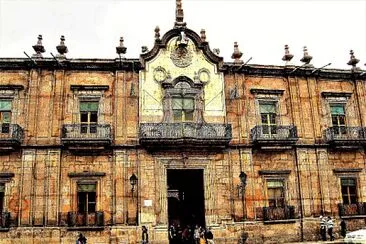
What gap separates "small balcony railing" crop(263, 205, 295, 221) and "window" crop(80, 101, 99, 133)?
928cm

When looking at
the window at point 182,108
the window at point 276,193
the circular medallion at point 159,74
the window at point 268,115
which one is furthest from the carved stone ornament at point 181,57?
the window at point 276,193

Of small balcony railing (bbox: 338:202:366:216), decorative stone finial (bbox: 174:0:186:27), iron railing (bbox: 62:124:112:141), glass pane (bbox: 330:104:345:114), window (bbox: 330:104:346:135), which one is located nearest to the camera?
iron railing (bbox: 62:124:112:141)

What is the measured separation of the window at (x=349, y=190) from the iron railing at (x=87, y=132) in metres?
12.3

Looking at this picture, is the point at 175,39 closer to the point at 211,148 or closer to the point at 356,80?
the point at 211,148

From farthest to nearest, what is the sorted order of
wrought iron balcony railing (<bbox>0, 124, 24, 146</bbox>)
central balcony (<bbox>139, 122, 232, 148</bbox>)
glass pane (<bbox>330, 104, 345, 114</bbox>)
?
glass pane (<bbox>330, 104, 345, 114</bbox>)
central balcony (<bbox>139, 122, 232, 148</bbox>)
wrought iron balcony railing (<bbox>0, 124, 24, 146</bbox>)

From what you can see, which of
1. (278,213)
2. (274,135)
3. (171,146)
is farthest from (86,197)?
(274,135)

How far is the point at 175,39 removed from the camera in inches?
844

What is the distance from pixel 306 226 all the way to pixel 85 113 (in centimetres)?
1233

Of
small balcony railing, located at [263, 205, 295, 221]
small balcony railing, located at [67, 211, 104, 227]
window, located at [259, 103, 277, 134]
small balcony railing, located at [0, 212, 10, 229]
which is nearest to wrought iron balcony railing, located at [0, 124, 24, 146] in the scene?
small balcony railing, located at [0, 212, 10, 229]

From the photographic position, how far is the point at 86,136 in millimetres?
19594

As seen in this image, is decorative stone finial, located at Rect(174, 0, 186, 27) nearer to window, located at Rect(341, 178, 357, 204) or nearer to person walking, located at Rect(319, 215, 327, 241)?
window, located at Rect(341, 178, 357, 204)

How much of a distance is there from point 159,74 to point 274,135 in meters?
6.67

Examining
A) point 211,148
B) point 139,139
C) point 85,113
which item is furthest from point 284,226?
point 85,113

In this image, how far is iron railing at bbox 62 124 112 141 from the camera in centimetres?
1947
